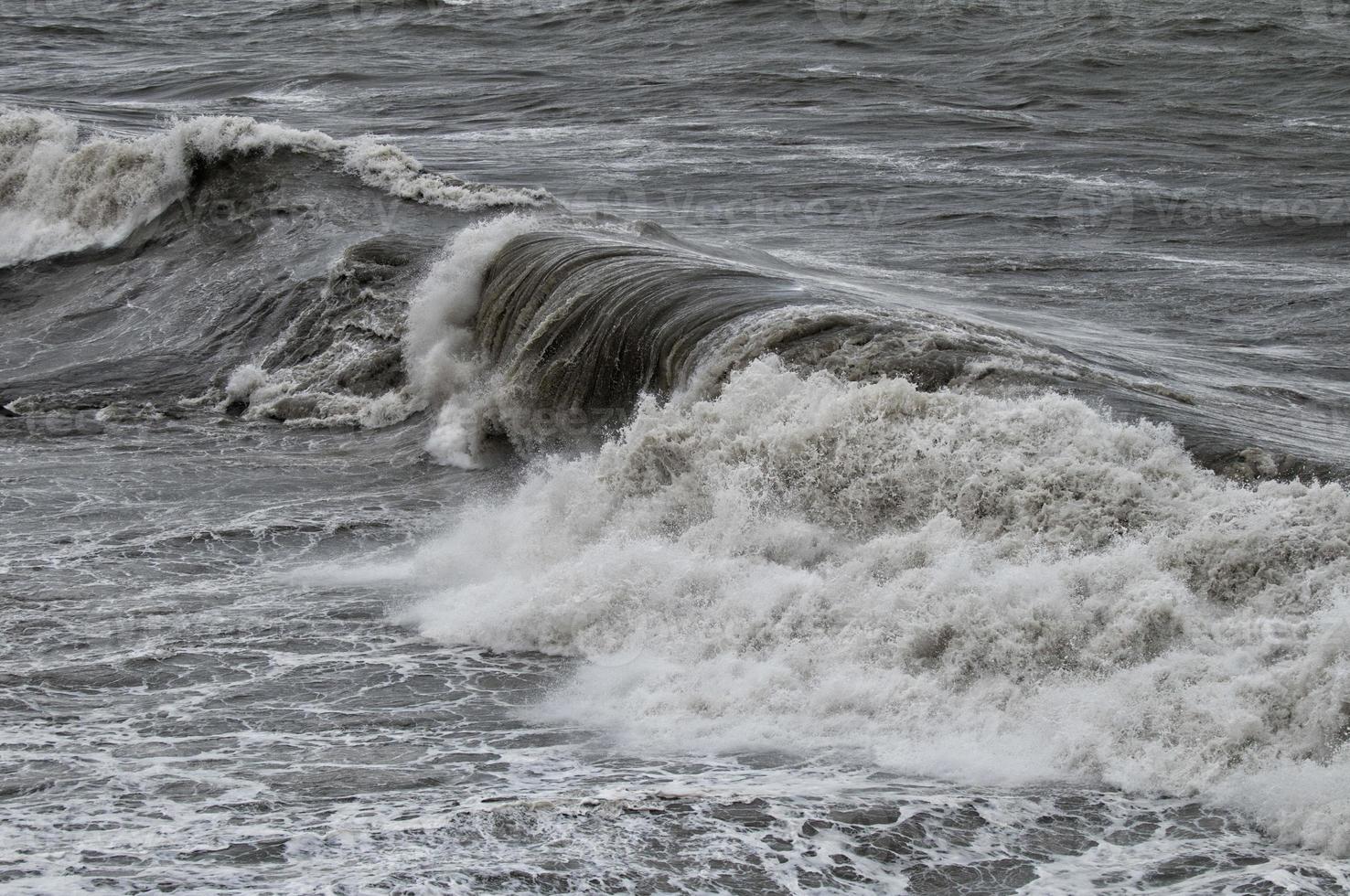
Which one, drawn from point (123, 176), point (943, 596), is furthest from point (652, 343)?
point (123, 176)

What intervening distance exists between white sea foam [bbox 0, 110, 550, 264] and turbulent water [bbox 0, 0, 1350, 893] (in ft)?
0.21

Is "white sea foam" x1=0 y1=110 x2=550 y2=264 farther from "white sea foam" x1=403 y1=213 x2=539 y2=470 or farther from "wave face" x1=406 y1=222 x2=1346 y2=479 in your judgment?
"wave face" x1=406 y1=222 x2=1346 y2=479

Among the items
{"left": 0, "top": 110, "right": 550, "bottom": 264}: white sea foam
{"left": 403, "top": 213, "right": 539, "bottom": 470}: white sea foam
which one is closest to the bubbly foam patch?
{"left": 403, "top": 213, "right": 539, "bottom": 470}: white sea foam

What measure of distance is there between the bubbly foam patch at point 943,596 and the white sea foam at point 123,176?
7.48m

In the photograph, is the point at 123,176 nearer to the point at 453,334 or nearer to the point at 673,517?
the point at 453,334

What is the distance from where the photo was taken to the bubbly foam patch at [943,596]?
18.5ft

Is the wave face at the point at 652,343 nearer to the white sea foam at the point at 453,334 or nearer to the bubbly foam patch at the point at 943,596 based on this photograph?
the white sea foam at the point at 453,334

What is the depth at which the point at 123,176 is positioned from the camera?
16.0 meters

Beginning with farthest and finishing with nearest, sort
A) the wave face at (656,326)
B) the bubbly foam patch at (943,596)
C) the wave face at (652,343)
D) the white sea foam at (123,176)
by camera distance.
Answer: the white sea foam at (123,176)
the wave face at (656,326)
the wave face at (652,343)
the bubbly foam patch at (943,596)

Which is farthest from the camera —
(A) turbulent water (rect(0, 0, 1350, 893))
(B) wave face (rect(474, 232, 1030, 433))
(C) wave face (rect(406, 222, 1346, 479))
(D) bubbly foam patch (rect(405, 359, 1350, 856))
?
(B) wave face (rect(474, 232, 1030, 433))

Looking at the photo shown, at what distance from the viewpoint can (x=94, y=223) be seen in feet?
51.9

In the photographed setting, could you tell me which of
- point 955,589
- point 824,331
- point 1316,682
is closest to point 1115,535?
point 955,589

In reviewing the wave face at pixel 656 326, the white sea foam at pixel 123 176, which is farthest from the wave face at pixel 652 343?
the white sea foam at pixel 123 176

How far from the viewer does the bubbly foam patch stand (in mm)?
5648
